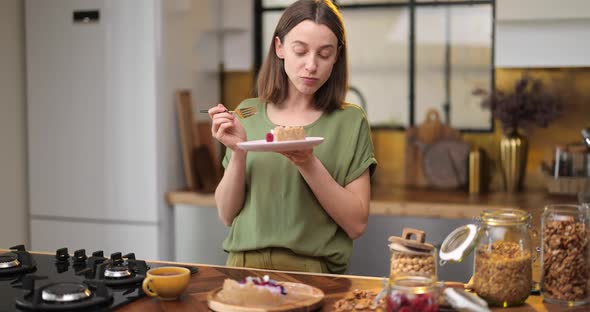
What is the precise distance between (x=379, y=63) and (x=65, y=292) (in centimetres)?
272

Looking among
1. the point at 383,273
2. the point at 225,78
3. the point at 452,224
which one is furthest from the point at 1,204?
the point at 452,224

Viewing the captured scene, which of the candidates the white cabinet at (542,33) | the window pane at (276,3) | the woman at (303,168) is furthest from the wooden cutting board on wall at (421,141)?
the woman at (303,168)

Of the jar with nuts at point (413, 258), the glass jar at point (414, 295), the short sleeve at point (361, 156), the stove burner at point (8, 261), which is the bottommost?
the stove burner at point (8, 261)

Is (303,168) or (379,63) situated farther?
(379,63)

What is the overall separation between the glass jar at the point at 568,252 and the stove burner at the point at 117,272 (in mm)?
915

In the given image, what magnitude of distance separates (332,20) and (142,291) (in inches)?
33.3

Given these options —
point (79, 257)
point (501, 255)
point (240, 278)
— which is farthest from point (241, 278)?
point (501, 255)

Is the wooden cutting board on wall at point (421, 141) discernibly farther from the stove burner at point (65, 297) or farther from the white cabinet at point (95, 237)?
the stove burner at point (65, 297)

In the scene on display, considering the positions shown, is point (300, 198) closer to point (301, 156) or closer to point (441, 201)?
point (301, 156)

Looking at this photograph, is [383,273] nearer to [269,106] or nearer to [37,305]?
[269,106]

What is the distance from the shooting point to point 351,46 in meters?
4.05

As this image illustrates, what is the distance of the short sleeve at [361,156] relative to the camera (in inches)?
80.8

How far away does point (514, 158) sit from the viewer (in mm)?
3615

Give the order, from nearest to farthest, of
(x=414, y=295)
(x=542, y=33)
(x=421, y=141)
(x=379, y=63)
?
(x=414, y=295)
(x=542, y=33)
(x=421, y=141)
(x=379, y=63)
